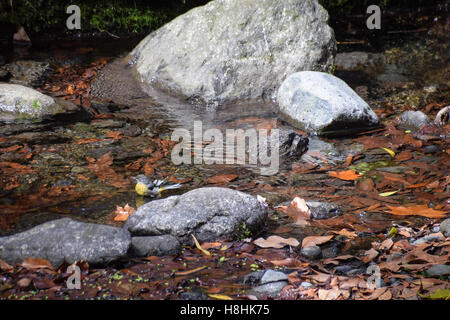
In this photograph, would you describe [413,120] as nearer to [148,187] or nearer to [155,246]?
[148,187]

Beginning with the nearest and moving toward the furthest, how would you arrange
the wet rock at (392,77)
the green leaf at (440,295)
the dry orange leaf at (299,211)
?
the green leaf at (440,295), the dry orange leaf at (299,211), the wet rock at (392,77)

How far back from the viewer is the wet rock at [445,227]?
3.23m

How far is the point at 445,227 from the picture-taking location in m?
3.26

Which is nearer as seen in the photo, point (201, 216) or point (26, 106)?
point (201, 216)

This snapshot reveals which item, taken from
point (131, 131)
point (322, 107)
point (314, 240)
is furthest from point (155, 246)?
point (322, 107)

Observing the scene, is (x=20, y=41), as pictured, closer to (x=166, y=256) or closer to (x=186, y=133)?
(x=186, y=133)

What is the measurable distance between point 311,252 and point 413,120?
3366 mm

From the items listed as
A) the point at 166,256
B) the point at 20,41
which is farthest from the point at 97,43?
the point at 166,256

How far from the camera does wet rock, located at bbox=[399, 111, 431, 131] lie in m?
5.65

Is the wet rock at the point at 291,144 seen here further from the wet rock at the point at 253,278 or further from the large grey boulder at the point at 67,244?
the large grey boulder at the point at 67,244

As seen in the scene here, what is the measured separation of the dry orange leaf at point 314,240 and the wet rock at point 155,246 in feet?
2.93

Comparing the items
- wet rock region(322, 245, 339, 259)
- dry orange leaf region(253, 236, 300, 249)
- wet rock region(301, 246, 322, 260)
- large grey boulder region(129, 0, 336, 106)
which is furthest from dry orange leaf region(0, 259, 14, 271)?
large grey boulder region(129, 0, 336, 106)

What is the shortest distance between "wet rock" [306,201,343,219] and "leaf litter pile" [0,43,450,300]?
1.8 inches

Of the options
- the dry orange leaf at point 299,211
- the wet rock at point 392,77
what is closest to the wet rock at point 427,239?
the dry orange leaf at point 299,211
